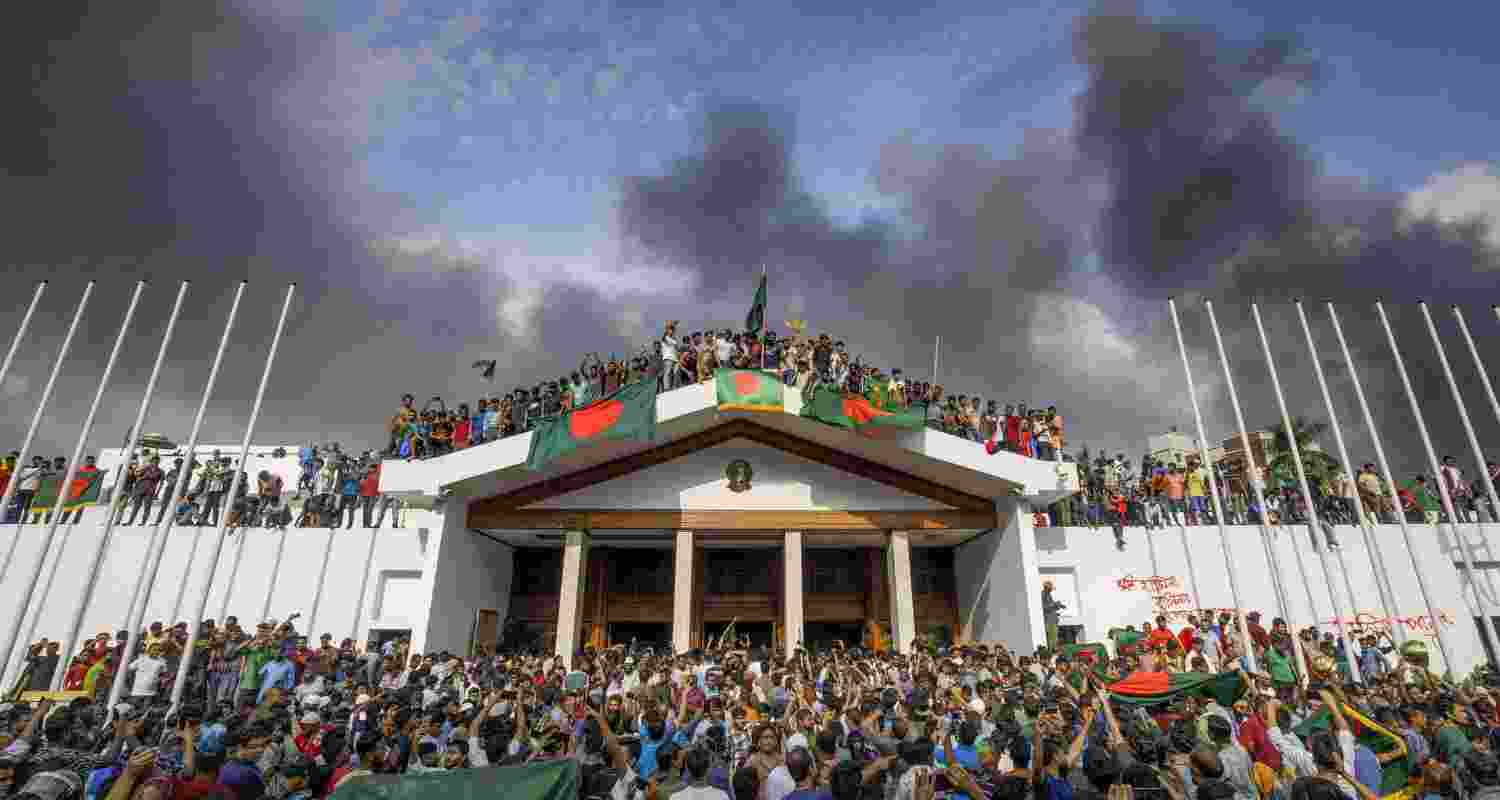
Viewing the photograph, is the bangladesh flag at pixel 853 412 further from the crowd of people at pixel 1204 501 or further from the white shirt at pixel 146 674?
the white shirt at pixel 146 674

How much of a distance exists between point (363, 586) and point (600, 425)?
8.31 m

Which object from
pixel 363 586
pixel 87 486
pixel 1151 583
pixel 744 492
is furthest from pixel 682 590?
pixel 87 486

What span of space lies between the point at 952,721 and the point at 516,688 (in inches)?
220

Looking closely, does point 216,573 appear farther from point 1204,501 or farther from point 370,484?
point 1204,501

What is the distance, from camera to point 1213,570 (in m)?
20.4

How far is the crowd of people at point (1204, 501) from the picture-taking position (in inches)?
818

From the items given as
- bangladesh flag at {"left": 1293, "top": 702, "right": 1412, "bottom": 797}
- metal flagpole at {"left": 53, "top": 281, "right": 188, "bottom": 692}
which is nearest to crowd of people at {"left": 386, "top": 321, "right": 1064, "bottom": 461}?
metal flagpole at {"left": 53, "top": 281, "right": 188, "bottom": 692}

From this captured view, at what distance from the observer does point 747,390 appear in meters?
18.3

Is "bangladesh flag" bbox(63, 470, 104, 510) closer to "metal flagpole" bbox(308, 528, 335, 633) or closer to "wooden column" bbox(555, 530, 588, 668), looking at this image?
"metal flagpole" bbox(308, 528, 335, 633)

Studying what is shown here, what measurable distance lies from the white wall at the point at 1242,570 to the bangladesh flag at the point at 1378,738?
37.7 feet

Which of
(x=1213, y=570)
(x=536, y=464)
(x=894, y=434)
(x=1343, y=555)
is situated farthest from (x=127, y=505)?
(x=1343, y=555)

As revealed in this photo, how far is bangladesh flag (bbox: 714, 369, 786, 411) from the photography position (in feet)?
59.8

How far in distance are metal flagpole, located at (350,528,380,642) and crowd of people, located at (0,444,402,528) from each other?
0.40 meters

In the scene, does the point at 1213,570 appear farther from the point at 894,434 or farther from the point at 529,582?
the point at 529,582
